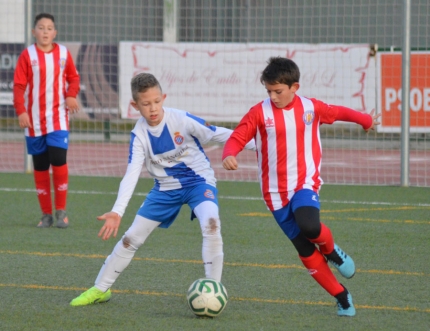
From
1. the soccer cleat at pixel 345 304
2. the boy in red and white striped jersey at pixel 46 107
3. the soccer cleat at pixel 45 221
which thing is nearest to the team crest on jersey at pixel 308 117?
the soccer cleat at pixel 345 304

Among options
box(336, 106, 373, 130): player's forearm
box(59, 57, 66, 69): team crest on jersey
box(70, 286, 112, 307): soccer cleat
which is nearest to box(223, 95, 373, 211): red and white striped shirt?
box(336, 106, 373, 130): player's forearm

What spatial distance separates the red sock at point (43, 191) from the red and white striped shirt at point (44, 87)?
15.6 inches

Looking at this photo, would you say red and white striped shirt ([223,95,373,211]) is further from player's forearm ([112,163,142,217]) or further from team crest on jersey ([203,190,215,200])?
player's forearm ([112,163,142,217])

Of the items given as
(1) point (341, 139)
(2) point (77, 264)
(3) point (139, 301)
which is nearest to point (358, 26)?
(1) point (341, 139)

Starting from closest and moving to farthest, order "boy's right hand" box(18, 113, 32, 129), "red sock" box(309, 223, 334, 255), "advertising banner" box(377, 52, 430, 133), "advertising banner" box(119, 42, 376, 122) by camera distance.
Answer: "red sock" box(309, 223, 334, 255) → "boy's right hand" box(18, 113, 32, 129) → "advertising banner" box(377, 52, 430, 133) → "advertising banner" box(119, 42, 376, 122)

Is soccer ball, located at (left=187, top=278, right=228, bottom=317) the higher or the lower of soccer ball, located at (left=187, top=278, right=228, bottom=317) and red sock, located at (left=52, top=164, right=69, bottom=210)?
the lower

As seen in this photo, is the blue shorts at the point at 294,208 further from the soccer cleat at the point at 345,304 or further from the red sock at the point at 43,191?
the red sock at the point at 43,191

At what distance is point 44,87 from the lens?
27.3 feet

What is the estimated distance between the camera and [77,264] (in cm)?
642

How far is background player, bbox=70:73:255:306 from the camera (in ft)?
16.6

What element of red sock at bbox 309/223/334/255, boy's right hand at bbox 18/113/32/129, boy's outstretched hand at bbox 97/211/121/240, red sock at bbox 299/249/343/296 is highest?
boy's right hand at bbox 18/113/32/129

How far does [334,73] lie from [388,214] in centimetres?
404

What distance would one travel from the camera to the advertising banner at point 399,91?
12.0 metres

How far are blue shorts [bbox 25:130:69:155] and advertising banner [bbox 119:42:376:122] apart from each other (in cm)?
491
